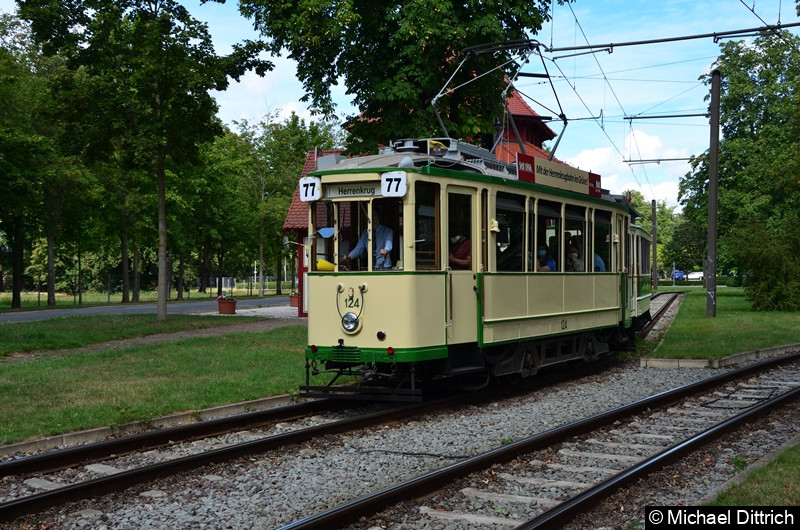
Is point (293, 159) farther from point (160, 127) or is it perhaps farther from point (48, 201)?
point (160, 127)

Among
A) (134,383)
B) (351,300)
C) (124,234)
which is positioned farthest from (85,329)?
(124,234)

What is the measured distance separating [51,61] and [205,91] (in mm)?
22804

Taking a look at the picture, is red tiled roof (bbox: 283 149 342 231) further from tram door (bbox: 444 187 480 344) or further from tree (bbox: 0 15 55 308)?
tram door (bbox: 444 187 480 344)

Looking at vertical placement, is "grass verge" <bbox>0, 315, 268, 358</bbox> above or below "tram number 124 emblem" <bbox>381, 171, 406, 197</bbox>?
below

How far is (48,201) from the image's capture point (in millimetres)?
39312

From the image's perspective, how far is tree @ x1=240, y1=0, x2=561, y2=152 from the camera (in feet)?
58.6

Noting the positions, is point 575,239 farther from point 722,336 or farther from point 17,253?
point 17,253

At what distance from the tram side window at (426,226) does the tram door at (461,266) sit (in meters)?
0.19

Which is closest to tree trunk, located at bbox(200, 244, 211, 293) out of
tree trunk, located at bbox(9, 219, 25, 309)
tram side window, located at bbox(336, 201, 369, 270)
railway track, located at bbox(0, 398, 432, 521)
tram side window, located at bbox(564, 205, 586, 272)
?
tree trunk, located at bbox(9, 219, 25, 309)

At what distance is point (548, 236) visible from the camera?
12.9m

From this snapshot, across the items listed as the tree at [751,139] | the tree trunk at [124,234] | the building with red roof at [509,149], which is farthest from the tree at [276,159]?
the tree at [751,139]

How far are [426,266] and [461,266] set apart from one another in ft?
2.22

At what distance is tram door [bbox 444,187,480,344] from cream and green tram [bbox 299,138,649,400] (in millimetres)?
15

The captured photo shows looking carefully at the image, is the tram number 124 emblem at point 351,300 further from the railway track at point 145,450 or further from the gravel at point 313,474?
the gravel at point 313,474
